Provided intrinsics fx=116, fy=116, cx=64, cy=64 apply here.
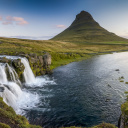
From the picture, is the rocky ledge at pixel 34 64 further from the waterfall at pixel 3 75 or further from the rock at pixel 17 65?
the waterfall at pixel 3 75

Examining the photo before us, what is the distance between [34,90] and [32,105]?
29.8ft

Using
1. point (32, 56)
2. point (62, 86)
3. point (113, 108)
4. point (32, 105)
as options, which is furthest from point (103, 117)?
point (32, 56)

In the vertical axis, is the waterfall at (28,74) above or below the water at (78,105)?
above

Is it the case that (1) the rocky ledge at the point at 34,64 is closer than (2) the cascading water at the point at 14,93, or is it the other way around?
(2) the cascading water at the point at 14,93

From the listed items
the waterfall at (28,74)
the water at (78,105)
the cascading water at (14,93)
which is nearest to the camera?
the water at (78,105)

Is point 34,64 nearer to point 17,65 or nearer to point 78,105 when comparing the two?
point 17,65

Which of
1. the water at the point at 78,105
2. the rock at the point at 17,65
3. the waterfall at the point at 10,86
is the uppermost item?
the rock at the point at 17,65

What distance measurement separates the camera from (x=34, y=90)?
3591cm

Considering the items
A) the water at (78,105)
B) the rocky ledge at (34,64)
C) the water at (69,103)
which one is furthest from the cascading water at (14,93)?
the water at (78,105)

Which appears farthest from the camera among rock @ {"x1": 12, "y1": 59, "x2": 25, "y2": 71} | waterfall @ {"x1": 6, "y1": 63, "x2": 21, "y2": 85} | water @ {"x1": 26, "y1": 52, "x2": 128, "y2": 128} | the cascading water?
rock @ {"x1": 12, "y1": 59, "x2": 25, "y2": 71}

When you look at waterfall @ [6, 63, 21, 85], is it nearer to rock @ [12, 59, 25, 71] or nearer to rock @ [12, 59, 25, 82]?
rock @ [12, 59, 25, 82]

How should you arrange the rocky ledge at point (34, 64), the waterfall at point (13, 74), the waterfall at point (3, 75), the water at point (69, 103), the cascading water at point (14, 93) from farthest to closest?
the rocky ledge at point (34, 64) → the waterfall at point (13, 74) → the waterfall at point (3, 75) → the cascading water at point (14, 93) → the water at point (69, 103)

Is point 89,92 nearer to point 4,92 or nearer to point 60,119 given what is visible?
point 60,119

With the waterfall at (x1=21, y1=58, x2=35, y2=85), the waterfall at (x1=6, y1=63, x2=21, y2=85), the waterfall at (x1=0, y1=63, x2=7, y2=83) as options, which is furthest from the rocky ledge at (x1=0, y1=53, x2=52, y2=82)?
the waterfall at (x1=0, y1=63, x2=7, y2=83)
